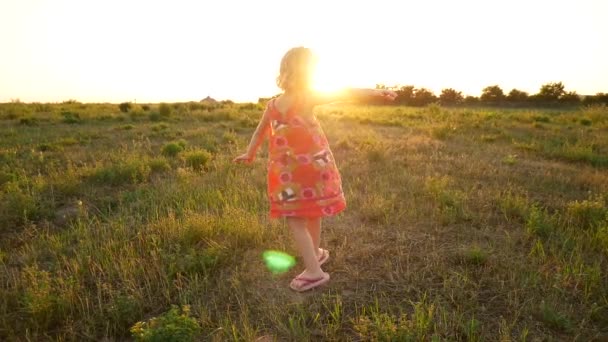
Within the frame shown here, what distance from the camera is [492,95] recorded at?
1688 inches

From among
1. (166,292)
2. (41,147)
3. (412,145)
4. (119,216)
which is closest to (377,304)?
(166,292)

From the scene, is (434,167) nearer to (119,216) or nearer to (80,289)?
(119,216)

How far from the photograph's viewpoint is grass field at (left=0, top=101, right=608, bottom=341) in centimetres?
272

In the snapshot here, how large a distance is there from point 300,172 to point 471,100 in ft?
150

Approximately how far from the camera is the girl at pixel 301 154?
293 centimetres

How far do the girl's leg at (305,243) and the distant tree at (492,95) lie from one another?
147 ft

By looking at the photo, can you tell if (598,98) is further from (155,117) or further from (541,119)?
(155,117)

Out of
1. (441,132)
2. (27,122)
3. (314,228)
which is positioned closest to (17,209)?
(314,228)

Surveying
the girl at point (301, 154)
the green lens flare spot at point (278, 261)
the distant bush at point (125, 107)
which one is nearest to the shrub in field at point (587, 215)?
the girl at point (301, 154)

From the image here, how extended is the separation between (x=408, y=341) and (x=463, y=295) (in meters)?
0.80

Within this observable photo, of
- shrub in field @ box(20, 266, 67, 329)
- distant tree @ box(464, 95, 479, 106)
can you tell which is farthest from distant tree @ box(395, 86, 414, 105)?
shrub in field @ box(20, 266, 67, 329)

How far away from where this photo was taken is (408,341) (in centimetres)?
241

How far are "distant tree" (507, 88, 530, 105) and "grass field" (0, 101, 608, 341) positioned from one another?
39510 millimetres

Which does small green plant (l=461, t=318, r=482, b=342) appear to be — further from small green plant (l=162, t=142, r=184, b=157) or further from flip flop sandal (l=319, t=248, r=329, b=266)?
small green plant (l=162, t=142, r=184, b=157)
